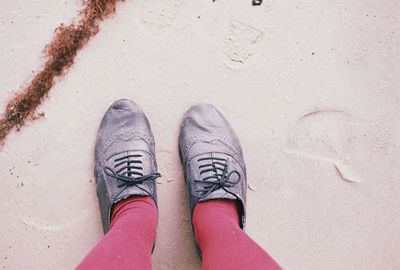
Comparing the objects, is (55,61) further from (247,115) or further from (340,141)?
(340,141)

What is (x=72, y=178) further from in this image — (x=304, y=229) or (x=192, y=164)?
(x=304, y=229)

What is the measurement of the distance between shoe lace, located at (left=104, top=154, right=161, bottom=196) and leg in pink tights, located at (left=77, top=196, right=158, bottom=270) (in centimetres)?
5

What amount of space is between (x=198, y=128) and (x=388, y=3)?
0.71 meters

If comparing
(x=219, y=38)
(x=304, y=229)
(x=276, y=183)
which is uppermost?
(x=219, y=38)

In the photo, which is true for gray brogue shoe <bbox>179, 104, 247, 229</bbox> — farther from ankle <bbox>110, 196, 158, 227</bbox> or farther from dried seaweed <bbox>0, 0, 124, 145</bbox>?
dried seaweed <bbox>0, 0, 124, 145</bbox>

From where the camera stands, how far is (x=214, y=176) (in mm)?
1314

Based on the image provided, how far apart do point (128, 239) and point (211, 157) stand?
39 centimetres

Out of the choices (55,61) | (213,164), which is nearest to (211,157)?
(213,164)

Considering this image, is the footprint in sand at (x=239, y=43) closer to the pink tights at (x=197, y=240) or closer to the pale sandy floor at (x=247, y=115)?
the pale sandy floor at (x=247, y=115)

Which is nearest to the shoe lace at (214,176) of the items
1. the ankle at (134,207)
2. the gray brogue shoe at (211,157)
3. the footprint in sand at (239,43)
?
the gray brogue shoe at (211,157)

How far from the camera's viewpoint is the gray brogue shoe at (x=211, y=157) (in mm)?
1289

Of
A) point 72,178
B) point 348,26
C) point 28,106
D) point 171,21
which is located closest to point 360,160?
point 348,26

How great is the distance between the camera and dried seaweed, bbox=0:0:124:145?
1.31 meters

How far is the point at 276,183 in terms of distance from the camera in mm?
1370
